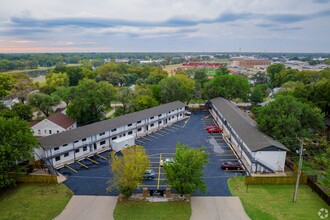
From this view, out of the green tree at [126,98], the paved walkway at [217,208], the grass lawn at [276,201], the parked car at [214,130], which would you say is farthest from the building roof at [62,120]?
the grass lawn at [276,201]

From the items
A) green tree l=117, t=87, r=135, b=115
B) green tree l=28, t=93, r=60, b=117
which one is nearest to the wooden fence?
green tree l=117, t=87, r=135, b=115

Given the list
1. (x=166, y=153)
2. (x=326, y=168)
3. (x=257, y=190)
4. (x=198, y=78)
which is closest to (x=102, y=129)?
(x=166, y=153)

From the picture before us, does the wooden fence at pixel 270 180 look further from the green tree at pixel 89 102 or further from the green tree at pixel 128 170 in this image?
the green tree at pixel 89 102

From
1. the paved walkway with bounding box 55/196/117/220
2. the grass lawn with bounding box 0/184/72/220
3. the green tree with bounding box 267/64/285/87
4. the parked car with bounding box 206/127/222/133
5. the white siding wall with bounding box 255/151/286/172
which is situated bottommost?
the grass lawn with bounding box 0/184/72/220

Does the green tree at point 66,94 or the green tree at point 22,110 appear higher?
the green tree at point 66,94

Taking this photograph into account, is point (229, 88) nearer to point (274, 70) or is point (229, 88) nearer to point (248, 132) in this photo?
point (248, 132)

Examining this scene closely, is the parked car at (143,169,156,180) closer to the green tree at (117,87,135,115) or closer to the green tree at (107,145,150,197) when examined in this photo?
the green tree at (107,145,150,197)
